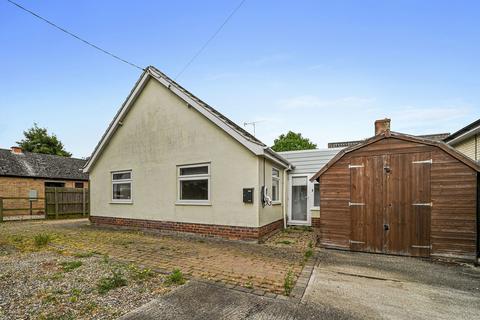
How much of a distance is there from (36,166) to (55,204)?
23.0 ft

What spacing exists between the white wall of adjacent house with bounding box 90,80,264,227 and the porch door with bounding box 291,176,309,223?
5.60 ft

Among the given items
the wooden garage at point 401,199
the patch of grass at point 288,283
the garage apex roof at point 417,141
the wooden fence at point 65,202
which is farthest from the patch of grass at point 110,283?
the wooden fence at point 65,202

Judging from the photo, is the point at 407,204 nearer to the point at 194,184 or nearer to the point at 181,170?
the point at 194,184

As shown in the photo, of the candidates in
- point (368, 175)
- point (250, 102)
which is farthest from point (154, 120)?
point (368, 175)

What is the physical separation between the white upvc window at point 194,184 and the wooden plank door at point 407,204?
5.55 m

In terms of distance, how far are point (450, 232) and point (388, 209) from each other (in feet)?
4.33

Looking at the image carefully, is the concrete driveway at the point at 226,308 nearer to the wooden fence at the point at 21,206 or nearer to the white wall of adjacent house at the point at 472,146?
the white wall of adjacent house at the point at 472,146

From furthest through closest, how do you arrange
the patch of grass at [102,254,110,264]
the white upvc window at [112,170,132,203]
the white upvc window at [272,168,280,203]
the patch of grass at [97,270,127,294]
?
1. the white upvc window at [112,170,132,203]
2. the white upvc window at [272,168,280,203]
3. the patch of grass at [102,254,110,264]
4. the patch of grass at [97,270,127,294]

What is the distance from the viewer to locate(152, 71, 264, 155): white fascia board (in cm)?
751

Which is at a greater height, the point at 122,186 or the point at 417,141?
the point at 417,141

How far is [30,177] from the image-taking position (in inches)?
717

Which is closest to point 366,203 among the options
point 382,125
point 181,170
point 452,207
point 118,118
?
point 452,207

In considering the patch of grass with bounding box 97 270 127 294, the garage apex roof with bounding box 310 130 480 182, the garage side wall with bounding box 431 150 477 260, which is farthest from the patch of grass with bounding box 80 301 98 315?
the garage side wall with bounding box 431 150 477 260

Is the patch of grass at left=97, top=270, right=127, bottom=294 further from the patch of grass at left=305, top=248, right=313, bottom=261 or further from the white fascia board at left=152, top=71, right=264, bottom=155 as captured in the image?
the white fascia board at left=152, top=71, right=264, bottom=155
